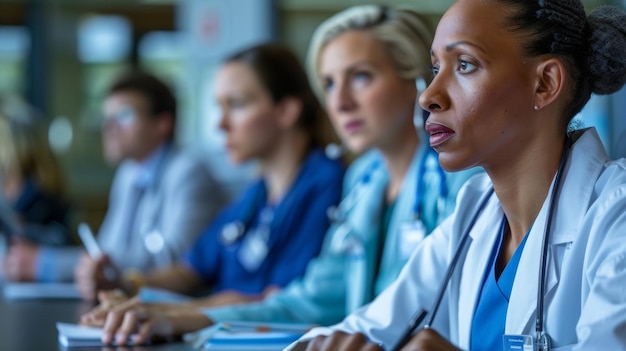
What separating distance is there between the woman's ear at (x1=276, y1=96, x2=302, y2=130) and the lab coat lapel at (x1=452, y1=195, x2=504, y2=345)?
135 cm

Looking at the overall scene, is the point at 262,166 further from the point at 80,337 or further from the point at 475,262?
the point at 475,262

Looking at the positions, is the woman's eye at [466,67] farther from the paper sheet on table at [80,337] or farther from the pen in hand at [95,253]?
the pen in hand at [95,253]

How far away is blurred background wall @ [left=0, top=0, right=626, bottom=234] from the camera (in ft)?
16.2

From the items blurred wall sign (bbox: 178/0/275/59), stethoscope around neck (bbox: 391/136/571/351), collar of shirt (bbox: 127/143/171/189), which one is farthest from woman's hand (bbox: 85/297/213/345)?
blurred wall sign (bbox: 178/0/275/59)

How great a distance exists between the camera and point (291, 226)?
244cm

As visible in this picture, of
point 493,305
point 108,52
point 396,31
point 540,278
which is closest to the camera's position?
point 540,278

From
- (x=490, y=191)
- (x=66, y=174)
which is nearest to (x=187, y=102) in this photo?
(x=66, y=174)

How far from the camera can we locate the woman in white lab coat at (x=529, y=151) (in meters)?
1.11

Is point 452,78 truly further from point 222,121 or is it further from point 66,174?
point 66,174

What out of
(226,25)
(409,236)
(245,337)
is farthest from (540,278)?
(226,25)

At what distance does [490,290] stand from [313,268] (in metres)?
0.90

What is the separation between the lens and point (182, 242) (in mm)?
3029

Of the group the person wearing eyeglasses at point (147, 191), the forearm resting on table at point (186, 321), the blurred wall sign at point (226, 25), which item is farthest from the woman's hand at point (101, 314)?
the blurred wall sign at point (226, 25)

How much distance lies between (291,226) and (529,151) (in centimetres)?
131
